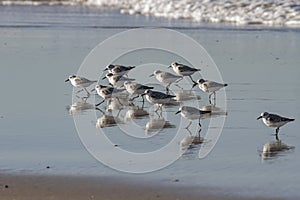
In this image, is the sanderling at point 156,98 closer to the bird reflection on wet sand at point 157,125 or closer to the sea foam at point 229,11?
the bird reflection on wet sand at point 157,125

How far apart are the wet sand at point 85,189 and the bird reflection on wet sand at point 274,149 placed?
1641mm

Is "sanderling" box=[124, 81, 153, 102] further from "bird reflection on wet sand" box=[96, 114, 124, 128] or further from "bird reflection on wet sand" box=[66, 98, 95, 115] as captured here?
"bird reflection on wet sand" box=[96, 114, 124, 128]

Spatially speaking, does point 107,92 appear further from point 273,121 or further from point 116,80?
point 273,121

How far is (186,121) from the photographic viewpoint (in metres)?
11.2

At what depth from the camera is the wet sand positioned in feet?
24.5

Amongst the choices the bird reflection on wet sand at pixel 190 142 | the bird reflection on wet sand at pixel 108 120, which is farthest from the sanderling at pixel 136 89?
the bird reflection on wet sand at pixel 190 142

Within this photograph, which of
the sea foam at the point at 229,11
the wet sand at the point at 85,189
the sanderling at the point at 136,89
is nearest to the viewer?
the wet sand at the point at 85,189

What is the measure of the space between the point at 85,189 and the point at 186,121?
3.74 m

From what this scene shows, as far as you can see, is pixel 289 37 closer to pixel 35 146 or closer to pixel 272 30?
pixel 272 30

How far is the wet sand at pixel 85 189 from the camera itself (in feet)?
24.5

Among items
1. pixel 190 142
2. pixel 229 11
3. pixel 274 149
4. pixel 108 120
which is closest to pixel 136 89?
pixel 108 120

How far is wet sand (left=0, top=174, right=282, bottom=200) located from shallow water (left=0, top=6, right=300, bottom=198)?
21cm

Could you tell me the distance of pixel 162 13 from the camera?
34.9 meters


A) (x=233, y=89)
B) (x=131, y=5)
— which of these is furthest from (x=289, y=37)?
(x=131, y=5)
